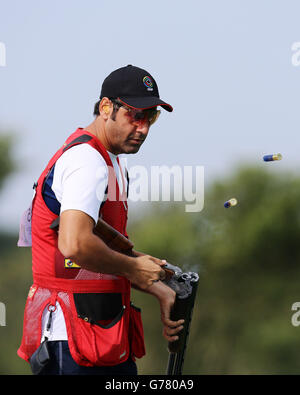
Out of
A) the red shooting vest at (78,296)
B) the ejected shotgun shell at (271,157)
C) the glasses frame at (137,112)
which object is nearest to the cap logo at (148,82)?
the glasses frame at (137,112)

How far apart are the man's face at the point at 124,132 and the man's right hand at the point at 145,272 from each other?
624mm

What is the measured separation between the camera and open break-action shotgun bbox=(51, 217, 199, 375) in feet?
9.61

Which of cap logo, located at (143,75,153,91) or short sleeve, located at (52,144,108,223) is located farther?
cap logo, located at (143,75,153,91)

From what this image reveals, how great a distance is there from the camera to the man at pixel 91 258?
2742 mm

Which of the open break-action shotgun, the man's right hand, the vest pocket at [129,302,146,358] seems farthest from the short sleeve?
the vest pocket at [129,302,146,358]

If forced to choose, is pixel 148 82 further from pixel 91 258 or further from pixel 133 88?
pixel 91 258

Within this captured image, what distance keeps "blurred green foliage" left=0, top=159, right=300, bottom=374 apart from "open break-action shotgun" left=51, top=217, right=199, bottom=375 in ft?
42.6

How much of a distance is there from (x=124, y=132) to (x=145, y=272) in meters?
0.78

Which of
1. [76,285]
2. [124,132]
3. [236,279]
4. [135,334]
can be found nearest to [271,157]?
[124,132]

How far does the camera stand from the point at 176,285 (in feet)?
10.8

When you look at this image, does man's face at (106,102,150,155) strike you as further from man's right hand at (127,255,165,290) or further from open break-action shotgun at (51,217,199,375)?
man's right hand at (127,255,165,290)

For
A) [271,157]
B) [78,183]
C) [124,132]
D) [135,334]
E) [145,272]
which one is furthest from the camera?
[271,157]
